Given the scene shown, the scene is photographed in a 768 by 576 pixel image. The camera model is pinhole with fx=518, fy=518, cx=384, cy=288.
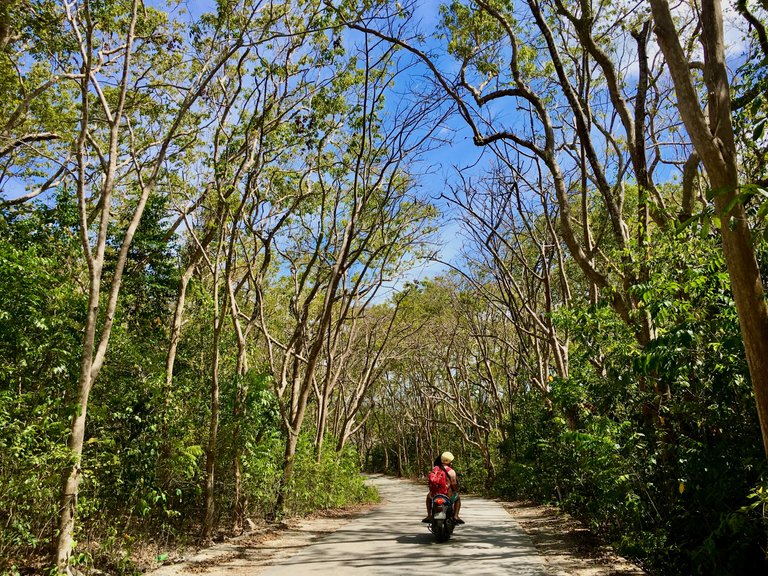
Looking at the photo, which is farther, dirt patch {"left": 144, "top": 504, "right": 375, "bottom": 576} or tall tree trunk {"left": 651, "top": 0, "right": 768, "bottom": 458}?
dirt patch {"left": 144, "top": 504, "right": 375, "bottom": 576}

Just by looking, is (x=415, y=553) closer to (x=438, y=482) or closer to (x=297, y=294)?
(x=438, y=482)

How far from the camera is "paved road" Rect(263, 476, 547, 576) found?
6.25 m

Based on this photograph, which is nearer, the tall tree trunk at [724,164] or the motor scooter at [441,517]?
the tall tree trunk at [724,164]

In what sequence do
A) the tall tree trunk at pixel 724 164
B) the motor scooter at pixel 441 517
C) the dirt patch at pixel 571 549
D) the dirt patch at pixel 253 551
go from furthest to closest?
the motor scooter at pixel 441 517, the dirt patch at pixel 253 551, the dirt patch at pixel 571 549, the tall tree trunk at pixel 724 164

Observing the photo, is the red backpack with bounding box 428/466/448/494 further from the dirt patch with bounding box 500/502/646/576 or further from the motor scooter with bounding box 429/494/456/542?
the dirt patch with bounding box 500/502/646/576

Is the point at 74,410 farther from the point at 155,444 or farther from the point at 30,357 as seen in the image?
the point at 155,444

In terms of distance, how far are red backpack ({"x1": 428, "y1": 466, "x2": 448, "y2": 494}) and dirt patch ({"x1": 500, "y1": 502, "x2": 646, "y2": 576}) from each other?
1.62 m

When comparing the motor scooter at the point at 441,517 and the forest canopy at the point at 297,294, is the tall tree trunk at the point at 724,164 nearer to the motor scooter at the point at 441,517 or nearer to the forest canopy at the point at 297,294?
the forest canopy at the point at 297,294

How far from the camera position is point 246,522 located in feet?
33.1

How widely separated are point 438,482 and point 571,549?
86.2 inches

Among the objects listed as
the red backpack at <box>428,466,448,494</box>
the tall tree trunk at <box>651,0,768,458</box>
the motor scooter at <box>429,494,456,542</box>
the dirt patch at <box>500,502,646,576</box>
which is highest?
the tall tree trunk at <box>651,0,768,458</box>

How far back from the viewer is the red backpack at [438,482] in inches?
337

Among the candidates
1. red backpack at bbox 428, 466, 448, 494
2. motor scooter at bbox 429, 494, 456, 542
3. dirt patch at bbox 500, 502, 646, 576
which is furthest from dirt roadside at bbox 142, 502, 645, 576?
red backpack at bbox 428, 466, 448, 494

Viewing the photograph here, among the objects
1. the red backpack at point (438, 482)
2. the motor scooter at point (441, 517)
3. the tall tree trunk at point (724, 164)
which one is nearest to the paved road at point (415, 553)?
the motor scooter at point (441, 517)
